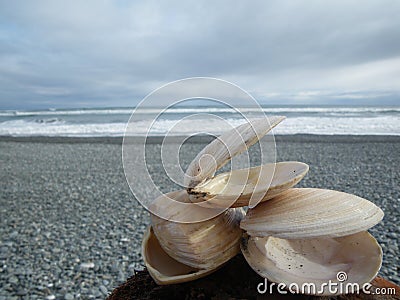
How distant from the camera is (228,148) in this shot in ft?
3.20

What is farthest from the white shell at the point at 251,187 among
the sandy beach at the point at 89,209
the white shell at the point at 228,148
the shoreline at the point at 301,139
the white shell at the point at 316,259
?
the shoreline at the point at 301,139

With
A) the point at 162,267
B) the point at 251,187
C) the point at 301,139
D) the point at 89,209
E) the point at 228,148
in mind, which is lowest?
the point at 89,209

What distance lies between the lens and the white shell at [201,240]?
3.06ft

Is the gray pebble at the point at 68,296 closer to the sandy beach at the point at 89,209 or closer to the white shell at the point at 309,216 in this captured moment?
the sandy beach at the point at 89,209

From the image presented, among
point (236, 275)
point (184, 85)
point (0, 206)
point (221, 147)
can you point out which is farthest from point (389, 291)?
point (0, 206)

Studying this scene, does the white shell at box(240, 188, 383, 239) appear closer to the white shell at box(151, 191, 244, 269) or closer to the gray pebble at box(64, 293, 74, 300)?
the white shell at box(151, 191, 244, 269)

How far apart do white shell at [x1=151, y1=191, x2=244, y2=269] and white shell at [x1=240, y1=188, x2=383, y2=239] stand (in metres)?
0.07

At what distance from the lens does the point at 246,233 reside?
0.99 metres

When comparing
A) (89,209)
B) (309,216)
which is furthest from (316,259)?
(89,209)

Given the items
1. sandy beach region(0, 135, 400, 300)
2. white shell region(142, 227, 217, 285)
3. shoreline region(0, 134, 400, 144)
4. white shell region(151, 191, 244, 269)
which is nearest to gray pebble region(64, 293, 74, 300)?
sandy beach region(0, 135, 400, 300)

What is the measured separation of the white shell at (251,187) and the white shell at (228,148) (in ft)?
0.13

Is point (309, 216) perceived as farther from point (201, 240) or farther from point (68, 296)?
point (68, 296)

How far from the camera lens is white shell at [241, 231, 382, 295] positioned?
895mm

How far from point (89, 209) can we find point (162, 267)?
474 cm
